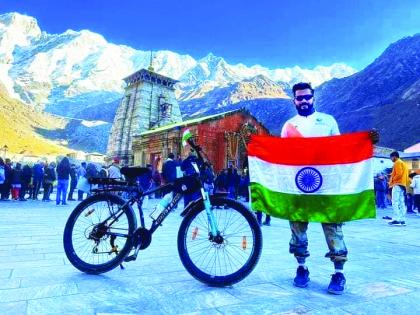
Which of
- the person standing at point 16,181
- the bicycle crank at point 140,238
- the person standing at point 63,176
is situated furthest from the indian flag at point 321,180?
the person standing at point 16,181

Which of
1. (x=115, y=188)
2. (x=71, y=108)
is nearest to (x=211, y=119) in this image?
(x=115, y=188)

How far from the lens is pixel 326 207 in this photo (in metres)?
3.62

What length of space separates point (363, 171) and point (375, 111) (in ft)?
308

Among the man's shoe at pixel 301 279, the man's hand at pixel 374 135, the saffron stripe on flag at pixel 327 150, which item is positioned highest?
the man's hand at pixel 374 135

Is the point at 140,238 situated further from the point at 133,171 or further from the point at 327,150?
the point at 327,150

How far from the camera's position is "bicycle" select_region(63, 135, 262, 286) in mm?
3527

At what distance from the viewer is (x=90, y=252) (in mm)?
3971

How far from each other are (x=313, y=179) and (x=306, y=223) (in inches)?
18.6

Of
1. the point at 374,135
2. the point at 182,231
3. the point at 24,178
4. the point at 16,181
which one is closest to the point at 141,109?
the point at 24,178

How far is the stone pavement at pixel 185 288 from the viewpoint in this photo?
9.13 ft

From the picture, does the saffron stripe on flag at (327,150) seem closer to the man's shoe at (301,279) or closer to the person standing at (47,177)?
the man's shoe at (301,279)

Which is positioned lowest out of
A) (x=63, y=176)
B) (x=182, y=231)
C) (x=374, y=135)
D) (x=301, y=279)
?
(x=301, y=279)

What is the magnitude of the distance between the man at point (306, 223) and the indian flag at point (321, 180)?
11 centimetres

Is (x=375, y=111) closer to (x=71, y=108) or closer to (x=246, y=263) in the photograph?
(x=246, y=263)
